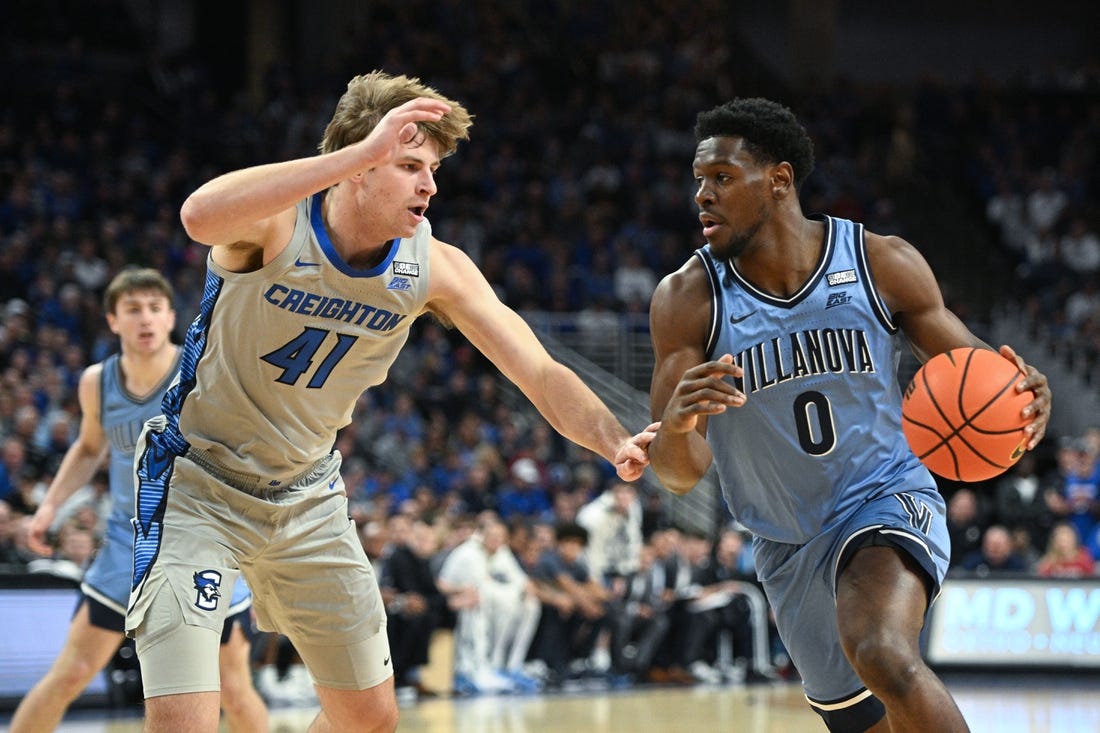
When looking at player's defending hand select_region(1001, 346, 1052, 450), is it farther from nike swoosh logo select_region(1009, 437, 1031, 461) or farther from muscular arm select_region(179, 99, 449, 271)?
muscular arm select_region(179, 99, 449, 271)

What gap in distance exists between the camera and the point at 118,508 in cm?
691

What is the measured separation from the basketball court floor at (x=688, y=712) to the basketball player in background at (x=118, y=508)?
3638mm

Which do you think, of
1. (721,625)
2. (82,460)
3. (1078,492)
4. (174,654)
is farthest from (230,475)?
(1078,492)

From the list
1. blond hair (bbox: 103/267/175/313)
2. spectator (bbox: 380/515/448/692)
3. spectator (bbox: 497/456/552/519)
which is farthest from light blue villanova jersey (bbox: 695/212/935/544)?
spectator (bbox: 497/456/552/519)

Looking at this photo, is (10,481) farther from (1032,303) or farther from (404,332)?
(1032,303)

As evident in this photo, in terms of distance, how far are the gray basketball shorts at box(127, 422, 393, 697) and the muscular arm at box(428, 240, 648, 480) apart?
70 centimetres

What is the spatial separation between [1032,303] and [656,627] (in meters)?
9.18

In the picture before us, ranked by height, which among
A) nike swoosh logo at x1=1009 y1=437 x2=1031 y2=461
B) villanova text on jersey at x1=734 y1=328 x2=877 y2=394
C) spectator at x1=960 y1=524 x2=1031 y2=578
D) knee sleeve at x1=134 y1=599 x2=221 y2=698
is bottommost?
knee sleeve at x1=134 y1=599 x2=221 y2=698

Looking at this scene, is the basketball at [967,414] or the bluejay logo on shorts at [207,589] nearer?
the bluejay logo on shorts at [207,589]

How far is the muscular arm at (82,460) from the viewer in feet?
22.5

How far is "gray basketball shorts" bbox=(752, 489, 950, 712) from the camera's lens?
4.75 m

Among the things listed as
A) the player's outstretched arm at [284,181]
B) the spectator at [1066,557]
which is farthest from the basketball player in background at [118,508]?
the spectator at [1066,557]

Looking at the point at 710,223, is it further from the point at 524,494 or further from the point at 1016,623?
the point at 524,494

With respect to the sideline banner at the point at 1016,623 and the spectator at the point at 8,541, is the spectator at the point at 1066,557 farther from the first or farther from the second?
the spectator at the point at 8,541
